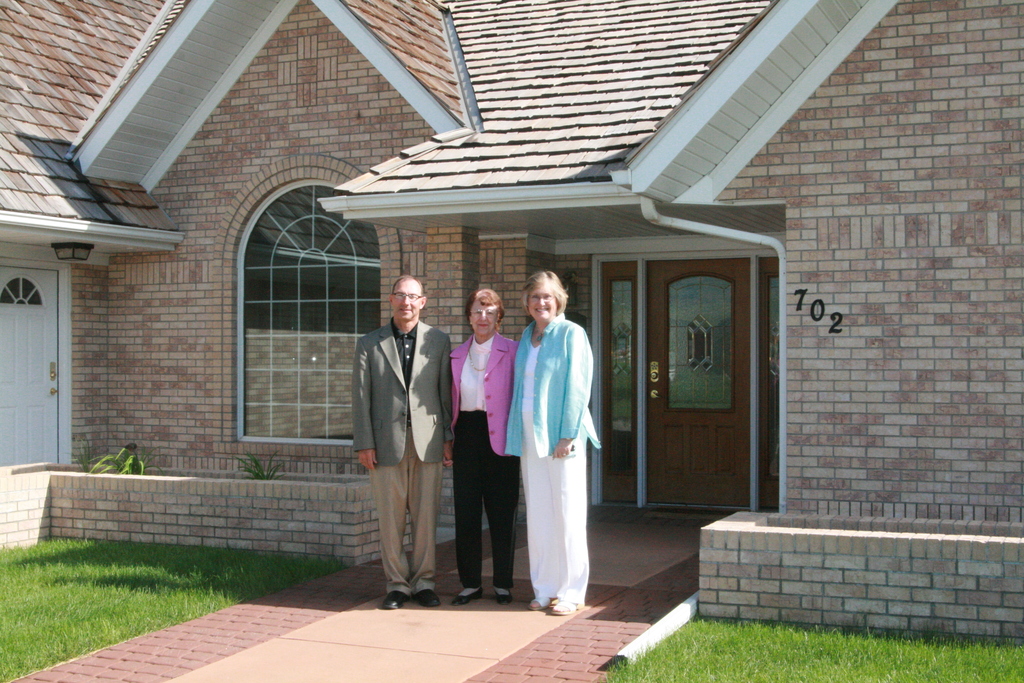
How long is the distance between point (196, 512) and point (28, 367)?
3178 mm

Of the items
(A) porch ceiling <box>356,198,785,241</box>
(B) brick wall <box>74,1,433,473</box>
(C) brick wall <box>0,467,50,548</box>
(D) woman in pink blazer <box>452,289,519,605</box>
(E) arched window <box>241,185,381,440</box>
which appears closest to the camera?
(D) woman in pink blazer <box>452,289,519,605</box>

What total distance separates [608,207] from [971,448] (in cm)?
288

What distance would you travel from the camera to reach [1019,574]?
18.6 feet

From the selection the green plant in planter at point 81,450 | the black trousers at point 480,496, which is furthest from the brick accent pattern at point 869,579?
the green plant in planter at point 81,450

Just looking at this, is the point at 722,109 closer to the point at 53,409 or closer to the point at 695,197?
the point at 695,197

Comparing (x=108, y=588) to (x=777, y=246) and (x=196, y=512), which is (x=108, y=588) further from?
(x=777, y=246)

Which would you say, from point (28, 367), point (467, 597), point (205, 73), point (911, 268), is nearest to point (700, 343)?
point (911, 268)

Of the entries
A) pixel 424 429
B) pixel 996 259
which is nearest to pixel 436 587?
pixel 424 429

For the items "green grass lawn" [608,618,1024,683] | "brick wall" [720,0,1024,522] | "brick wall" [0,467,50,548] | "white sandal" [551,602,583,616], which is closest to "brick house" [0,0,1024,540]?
"brick wall" [720,0,1024,522]

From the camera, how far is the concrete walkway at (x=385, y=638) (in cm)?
540

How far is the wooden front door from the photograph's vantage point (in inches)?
401

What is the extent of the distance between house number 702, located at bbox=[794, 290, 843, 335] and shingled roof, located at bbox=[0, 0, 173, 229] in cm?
605

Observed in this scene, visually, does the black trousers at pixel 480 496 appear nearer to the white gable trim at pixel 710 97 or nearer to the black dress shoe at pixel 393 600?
the black dress shoe at pixel 393 600

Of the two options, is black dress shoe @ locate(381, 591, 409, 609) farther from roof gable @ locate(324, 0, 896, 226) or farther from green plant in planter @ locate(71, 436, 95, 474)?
green plant in planter @ locate(71, 436, 95, 474)
